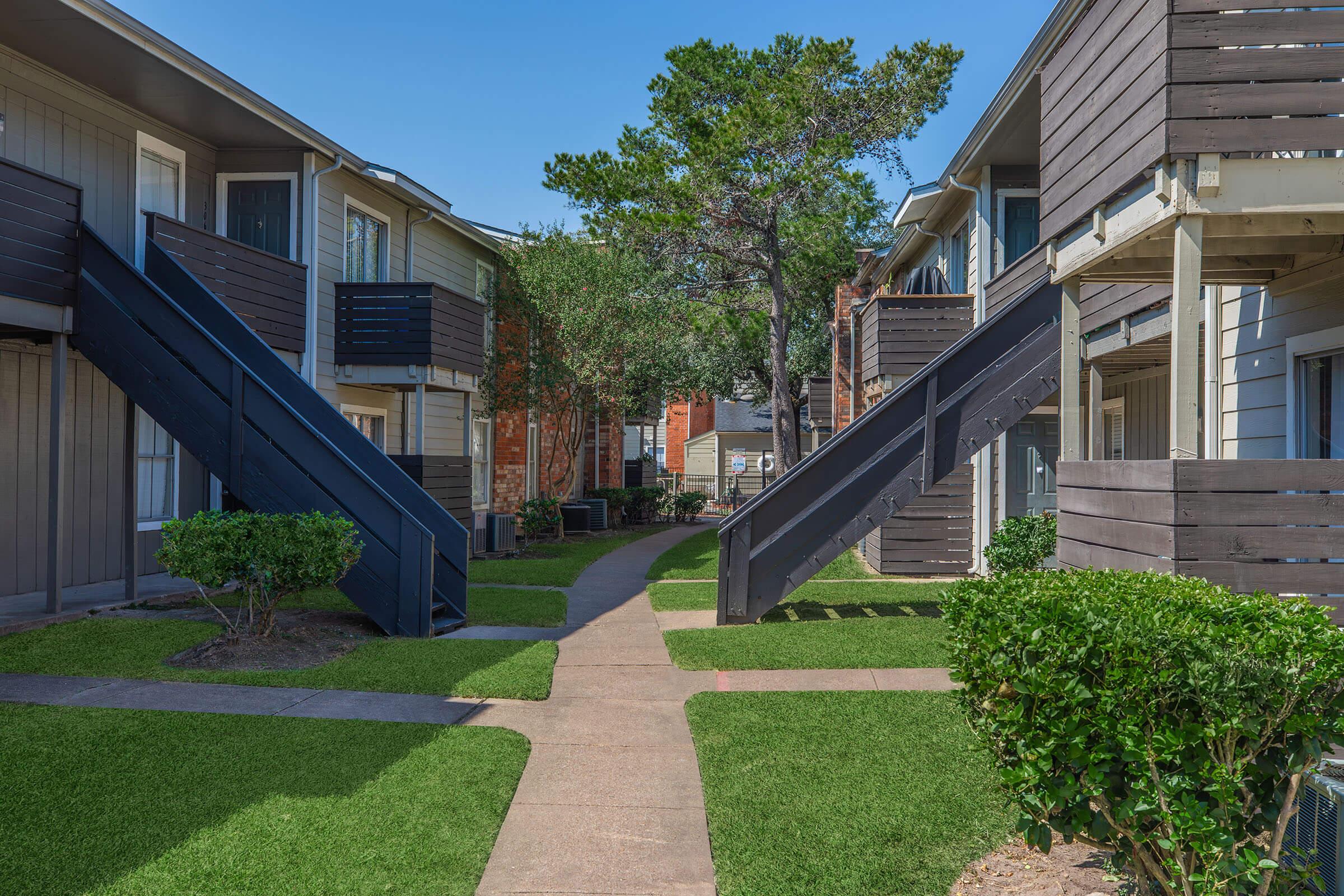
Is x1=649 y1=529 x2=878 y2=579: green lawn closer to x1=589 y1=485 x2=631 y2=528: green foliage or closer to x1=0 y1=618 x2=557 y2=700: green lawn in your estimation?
x1=0 y1=618 x2=557 y2=700: green lawn

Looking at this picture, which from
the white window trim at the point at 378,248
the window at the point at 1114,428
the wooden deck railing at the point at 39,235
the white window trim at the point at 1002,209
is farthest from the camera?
the white window trim at the point at 378,248

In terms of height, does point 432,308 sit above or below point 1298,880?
above

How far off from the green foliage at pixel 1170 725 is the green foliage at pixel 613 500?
2111 cm

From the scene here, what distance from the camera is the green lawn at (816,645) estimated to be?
25.8 ft

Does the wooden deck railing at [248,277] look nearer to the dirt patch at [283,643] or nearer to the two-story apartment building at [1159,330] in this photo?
the dirt patch at [283,643]

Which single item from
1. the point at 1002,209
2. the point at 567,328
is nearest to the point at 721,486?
the point at 567,328

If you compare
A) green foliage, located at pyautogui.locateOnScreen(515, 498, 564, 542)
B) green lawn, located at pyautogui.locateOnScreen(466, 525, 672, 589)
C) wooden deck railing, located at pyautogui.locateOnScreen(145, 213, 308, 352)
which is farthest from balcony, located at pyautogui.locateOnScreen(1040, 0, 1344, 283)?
green foliage, located at pyautogui.locateOnScreen(515, 498, 564, 542)

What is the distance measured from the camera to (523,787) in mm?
5000

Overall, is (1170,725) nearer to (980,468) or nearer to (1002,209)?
(980,468)

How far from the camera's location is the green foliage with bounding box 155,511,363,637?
25.1ft

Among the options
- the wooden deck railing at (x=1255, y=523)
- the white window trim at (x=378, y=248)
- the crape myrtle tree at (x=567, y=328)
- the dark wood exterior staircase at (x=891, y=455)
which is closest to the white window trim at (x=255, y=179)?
the white window trim at (x=378, y=248)

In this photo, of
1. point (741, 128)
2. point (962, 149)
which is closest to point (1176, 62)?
point (962, 149)

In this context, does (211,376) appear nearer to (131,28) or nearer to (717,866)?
(131,28)

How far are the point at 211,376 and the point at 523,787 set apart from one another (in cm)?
621
